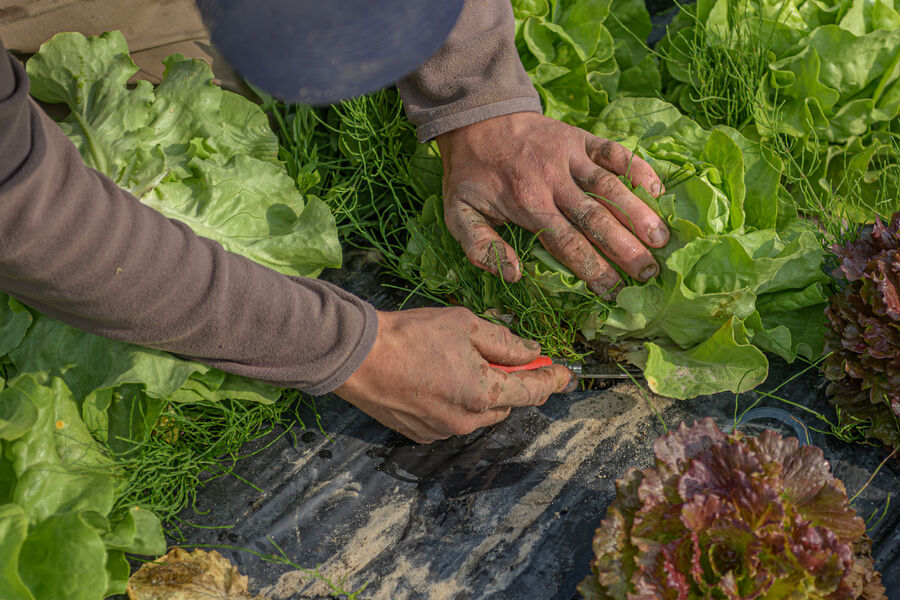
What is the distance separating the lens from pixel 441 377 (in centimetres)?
170

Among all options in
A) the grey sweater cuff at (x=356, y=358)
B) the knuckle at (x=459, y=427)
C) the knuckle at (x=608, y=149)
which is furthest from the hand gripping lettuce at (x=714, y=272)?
the grey sweater cuff at (x=356, y=358)

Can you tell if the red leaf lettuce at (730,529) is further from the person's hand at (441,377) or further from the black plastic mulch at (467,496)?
the person's hand at (441,377)

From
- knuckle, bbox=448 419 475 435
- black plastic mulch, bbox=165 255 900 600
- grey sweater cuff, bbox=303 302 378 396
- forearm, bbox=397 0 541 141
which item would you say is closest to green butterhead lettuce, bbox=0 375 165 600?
black plastic mulch, bbox=165 255 900 600

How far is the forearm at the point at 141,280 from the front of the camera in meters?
1.18

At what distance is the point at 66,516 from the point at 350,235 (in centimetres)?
121

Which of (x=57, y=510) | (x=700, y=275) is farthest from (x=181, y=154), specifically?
(x=700, y=275)

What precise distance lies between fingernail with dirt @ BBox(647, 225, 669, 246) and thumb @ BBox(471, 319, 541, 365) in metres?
0.41

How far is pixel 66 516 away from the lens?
153 cm

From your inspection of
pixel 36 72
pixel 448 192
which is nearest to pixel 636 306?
Result: pixel 448 192

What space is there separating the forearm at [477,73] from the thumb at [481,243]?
25cm

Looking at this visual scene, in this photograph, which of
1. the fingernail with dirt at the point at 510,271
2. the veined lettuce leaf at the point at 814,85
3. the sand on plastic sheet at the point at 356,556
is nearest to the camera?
the sand on plastic sheet at the point at 356,556

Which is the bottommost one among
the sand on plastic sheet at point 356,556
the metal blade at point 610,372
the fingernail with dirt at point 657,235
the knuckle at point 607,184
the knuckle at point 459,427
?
the sand on plastic sheet at point 356,556

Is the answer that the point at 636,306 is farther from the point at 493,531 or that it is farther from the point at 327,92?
the point at 327,92

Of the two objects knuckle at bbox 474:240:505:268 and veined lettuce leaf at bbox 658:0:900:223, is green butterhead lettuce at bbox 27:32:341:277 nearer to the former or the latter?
knuckle at bbox 474:240:505:268
